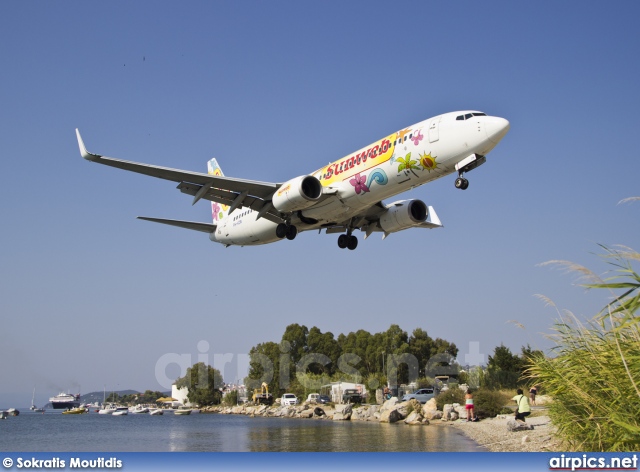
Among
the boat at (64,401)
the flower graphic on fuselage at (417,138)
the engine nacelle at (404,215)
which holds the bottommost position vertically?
the boat at (64,401)

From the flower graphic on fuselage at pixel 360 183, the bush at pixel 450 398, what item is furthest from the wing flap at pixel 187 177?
the bush at pixel 450 398

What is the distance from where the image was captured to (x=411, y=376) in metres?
71.6

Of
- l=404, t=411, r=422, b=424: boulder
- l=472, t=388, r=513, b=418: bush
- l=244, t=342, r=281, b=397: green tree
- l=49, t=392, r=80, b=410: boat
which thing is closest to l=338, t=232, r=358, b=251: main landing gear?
l=472, t=388, r=513, b=418: bush

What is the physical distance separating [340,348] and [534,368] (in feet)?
272

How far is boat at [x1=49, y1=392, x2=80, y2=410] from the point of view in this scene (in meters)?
130

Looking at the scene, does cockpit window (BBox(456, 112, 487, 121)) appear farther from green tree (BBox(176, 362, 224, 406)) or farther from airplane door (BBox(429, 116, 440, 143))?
green tree (BBox(176, 362, 224, 406))

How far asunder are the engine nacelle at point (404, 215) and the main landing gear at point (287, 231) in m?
4.51

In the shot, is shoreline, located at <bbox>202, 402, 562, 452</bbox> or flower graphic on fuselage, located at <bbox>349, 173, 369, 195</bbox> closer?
shoreline, located at <bbox>202, 402, 562, 452</bbox>

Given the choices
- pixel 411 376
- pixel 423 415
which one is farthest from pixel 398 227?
pixel 411 376

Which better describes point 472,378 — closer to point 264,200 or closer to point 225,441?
point 225,441

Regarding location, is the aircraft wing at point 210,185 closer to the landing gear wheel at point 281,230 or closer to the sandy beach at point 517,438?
the landing gear wheel at point 281,230

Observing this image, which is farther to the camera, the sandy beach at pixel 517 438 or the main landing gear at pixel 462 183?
the main landing gear at pixel 462 183

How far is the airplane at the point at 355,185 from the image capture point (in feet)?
76.4

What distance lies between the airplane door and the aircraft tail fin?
13940mm
